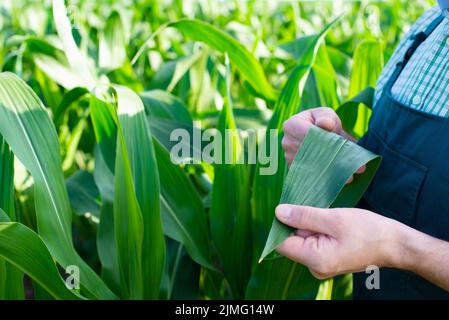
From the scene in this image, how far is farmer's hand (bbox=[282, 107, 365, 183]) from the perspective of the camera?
0.83 metres

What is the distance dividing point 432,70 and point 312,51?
0.24 meters

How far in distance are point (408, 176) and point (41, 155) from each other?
48 cm

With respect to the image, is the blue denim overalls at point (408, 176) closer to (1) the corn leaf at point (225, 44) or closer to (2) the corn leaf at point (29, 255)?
(1) the corn leaf at point (225, 44)

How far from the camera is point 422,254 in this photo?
2.20 feet

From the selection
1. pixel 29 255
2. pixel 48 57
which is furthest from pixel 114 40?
pixel 29 255

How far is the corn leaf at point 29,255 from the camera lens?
69cm

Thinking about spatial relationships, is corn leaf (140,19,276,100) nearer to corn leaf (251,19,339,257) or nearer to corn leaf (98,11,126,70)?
corn leaf (251,19,339,257)

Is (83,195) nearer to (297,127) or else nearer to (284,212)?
(297,127)

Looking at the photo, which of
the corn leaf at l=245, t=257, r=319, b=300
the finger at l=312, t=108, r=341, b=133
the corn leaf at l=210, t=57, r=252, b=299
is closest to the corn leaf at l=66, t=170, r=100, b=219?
the corn leaf at l=210, t=57, r=252, b=299

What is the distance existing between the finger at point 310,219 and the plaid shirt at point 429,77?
0.79ft

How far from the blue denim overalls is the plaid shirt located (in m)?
0.02

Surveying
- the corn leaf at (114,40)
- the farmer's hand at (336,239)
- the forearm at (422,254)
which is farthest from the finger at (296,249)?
the corn leaf at (114,40)

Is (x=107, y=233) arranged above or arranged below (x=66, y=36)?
below
